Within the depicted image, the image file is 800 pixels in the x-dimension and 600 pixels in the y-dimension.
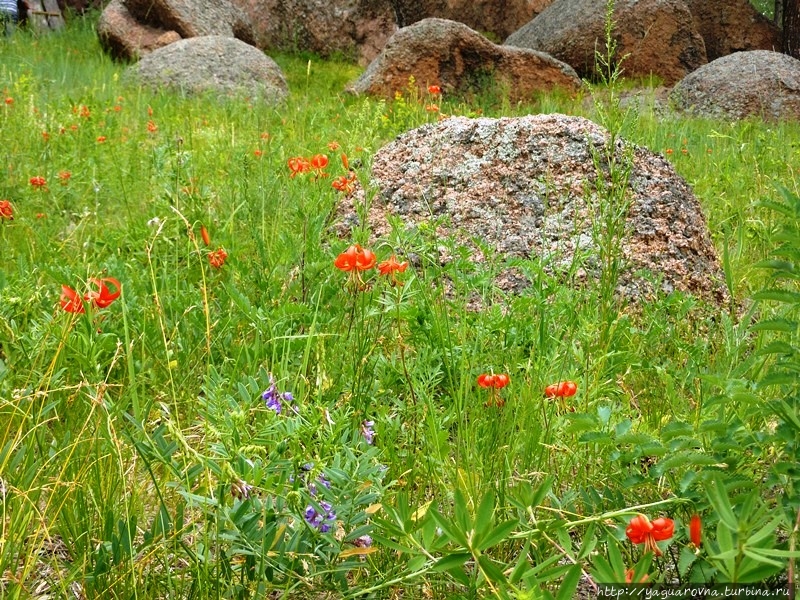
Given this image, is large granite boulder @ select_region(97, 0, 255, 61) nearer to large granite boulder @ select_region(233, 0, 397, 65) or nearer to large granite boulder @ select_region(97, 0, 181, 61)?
large granite boulder @ select_region(97, 0, 181, 61)

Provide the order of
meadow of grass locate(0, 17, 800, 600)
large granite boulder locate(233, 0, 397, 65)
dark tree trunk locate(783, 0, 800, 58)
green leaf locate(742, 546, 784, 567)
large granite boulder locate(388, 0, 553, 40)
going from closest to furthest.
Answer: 1. green leaf locate(742, 546, 784, 567)
2. meadow of grass locate(0, 17, 800, 600)
3. dark tree trunk locate(783, 0, 800, 58)
4. large granite boulder locate(233, 0, 397, 65)
5. large granite boulder locate(388, 0, 553, 40)

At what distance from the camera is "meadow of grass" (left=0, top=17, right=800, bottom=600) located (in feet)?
4.37

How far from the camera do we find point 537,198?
11.7 ft

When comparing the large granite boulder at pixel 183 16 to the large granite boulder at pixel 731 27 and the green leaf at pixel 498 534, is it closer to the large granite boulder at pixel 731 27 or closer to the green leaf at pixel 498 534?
the large granite boulder at pixel 731 27

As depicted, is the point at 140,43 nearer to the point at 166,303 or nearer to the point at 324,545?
the point at 166,303

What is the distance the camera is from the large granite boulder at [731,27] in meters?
13.9

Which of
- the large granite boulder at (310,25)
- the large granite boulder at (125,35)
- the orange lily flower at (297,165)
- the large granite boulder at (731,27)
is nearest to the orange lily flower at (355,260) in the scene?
the orange lily flower at (297,165)

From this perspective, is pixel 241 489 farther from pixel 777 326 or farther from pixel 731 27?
pixel 731 27

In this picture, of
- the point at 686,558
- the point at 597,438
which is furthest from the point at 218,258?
the point at 686,558

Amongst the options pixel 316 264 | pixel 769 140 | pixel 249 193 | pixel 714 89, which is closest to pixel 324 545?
pixel 316 264

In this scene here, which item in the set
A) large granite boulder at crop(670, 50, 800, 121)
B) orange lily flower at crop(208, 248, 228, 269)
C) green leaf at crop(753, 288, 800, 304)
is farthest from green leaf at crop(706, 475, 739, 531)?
large granite boulder at crop(670, 50, 800, 121)

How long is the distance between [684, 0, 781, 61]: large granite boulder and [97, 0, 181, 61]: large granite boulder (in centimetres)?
934

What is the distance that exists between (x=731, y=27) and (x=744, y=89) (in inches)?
221

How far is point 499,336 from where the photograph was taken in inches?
94.4
